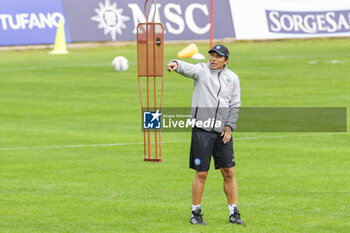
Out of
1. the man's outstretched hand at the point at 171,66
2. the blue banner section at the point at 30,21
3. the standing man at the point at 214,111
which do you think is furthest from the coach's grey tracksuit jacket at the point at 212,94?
the blue banner section at the point at 30,21

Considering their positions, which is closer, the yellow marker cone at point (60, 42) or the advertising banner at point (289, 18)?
the yellow marker cone at point (60, 42)

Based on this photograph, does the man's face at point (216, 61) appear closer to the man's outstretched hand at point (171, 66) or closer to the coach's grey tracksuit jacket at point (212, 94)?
the coach's grey tracksuit jacket at point (212, 94)

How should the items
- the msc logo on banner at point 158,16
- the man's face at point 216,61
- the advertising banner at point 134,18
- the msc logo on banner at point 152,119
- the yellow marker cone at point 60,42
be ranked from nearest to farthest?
1. the man's face at point 216,61
2. the msc logo on banner at point 152,119
3. the yellow marker cone at point 60,42
4. the advertising banner at point 134,18
5. the msc logo on banner at point 158,16

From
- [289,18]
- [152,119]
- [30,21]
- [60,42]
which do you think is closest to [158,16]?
[60,42]

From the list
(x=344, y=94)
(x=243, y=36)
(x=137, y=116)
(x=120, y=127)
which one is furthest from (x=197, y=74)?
(x=243, y=36)

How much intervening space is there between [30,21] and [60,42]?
2.38 m

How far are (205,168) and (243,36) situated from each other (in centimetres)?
3242

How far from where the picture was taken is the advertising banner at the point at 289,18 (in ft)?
141

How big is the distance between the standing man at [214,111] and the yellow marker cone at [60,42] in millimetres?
28071

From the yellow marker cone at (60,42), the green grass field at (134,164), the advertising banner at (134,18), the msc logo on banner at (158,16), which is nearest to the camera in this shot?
the green grass field at (134,164)

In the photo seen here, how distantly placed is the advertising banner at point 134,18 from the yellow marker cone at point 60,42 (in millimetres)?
1974

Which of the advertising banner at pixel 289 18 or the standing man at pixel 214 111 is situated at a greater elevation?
the standing man at pixel 214 111

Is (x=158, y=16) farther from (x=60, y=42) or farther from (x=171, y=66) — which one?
(x=171, y=66)

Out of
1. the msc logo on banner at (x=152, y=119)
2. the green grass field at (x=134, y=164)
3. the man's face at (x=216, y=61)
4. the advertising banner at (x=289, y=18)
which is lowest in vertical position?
the advertising banner at (x=289, y=18)
